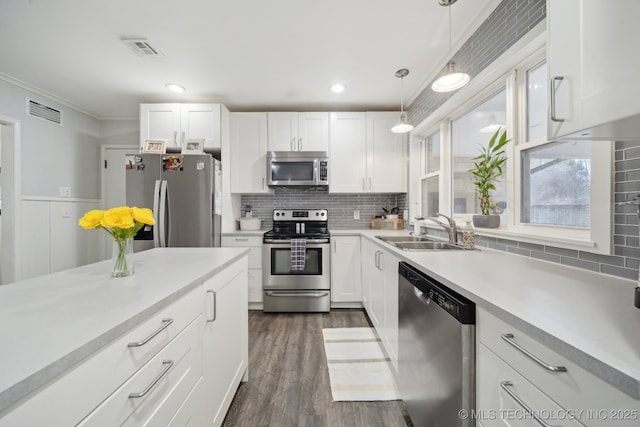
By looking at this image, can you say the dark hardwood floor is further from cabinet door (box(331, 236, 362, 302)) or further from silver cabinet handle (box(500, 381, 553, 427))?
silver cabinet handle (box(500, 381, 553, 427))

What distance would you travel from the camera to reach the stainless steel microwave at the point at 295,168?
3.26m

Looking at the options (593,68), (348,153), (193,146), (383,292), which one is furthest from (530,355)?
A: (193,146)

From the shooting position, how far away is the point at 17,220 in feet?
9.23

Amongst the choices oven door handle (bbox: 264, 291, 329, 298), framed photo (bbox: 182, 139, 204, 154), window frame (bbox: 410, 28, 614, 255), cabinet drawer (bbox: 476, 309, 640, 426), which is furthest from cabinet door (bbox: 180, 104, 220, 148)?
cabinet drawer (bbox: 476, 309, 640, 426)

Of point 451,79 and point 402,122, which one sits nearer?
point 451,79

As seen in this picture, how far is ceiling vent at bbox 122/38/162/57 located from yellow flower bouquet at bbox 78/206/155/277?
72.7 inches

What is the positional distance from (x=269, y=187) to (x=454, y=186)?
7.18ft

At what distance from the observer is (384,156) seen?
3.42 metres

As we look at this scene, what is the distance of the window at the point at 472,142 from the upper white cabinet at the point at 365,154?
3.15 ft

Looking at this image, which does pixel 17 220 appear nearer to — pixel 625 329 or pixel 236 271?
pixel 236 271

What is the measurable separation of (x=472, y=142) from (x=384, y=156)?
1314 mm

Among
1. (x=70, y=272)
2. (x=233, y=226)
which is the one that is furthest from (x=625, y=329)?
(x=233, y=226)

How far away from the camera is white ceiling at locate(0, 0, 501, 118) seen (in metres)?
1.78

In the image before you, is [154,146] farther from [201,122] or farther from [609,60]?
[609,60]
